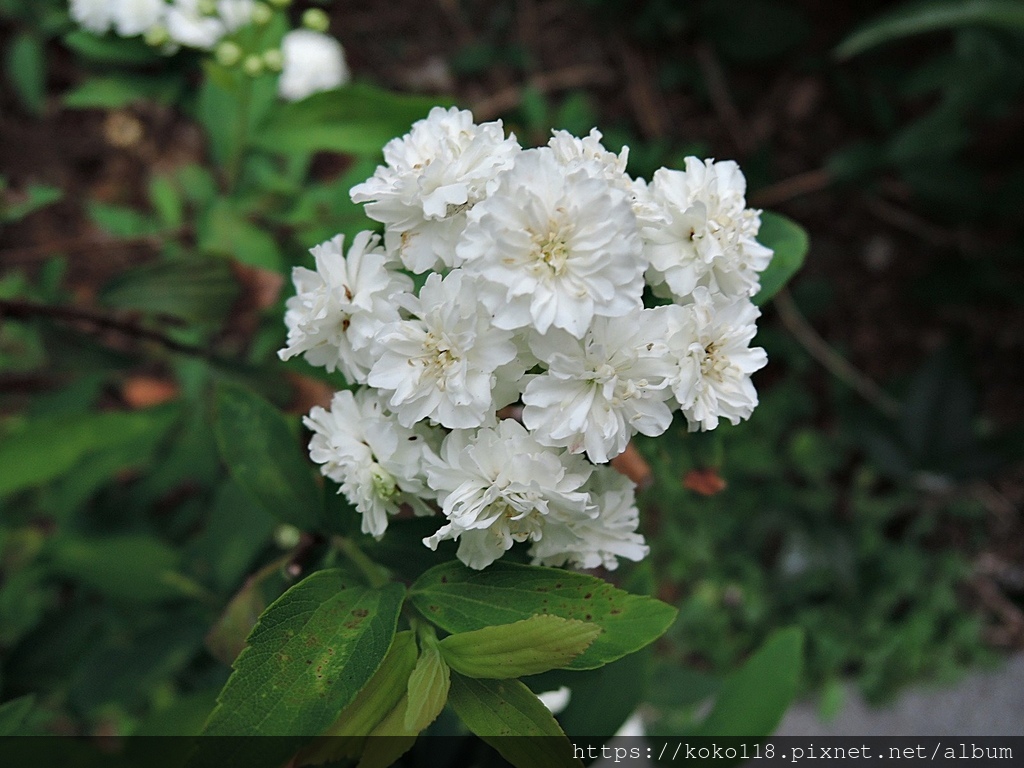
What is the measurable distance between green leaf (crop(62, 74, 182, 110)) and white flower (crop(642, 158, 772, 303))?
1.36 meters

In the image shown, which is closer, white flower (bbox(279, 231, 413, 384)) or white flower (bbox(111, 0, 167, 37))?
white flower (bbox(279, 231, 413, 384))

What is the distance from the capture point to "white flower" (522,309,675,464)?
2.67ft

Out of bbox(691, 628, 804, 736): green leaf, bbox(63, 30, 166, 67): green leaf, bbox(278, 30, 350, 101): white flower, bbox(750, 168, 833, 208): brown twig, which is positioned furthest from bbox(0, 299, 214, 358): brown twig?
bbox(750, 168, 833, 208): brown twig

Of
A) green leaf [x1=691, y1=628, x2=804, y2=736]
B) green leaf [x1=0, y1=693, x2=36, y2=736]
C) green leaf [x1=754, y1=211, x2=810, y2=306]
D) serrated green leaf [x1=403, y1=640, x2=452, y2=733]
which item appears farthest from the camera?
green leaf [x1=691, y1=628, x2=804, y2=736]

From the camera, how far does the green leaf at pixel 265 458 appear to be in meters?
1.13

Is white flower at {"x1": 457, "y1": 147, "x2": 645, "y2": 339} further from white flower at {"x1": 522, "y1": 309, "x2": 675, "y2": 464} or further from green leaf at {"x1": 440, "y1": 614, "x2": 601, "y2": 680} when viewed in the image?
green leaf at {"x1": 440, "y1": 614, "x2": 601, "y2": 680}

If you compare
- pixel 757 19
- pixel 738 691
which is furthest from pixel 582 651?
pixel 757 19

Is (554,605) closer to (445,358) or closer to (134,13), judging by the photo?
(445,358)

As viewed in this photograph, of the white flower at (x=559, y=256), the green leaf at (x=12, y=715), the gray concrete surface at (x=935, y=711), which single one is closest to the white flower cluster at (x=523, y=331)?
the white flower at (x=559, y=256)

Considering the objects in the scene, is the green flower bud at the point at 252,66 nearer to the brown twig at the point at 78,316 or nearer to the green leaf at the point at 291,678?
the brown twig at the point at 78,316

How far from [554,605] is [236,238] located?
1158 mm

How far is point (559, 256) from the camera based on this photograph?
794 millimetres

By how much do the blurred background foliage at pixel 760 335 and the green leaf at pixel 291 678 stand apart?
61 cm

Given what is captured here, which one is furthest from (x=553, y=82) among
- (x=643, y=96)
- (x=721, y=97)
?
(x=721, y=97)
